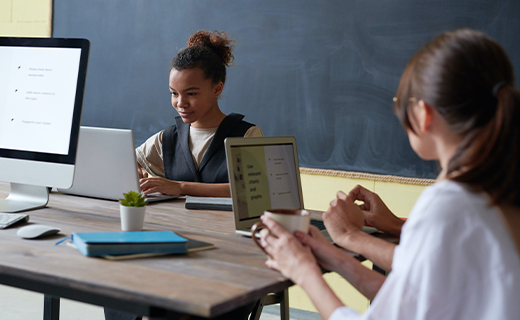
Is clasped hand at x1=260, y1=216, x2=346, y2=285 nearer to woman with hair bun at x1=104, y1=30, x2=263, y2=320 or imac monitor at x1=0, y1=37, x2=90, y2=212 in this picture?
imac monitor at x1=0, y1=37, x2=90, y2=212

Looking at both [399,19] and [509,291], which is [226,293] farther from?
[399,19]

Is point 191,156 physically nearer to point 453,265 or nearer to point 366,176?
point 366,176

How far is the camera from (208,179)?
2.25m

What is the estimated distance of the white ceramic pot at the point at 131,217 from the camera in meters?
1.31

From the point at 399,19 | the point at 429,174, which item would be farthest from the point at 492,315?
the point at 399,19

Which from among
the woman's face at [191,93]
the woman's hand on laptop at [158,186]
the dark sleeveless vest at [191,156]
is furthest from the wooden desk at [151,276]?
the woman's face at [191,93]

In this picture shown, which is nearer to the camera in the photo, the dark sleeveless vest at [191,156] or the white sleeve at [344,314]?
the white sleeve at [344,314]

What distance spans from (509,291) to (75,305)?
9.20 ft

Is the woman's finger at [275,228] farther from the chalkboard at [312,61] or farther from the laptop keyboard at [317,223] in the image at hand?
the chalkboard at [312,61]

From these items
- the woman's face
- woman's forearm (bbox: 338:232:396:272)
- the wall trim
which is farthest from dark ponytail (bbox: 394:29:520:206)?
the wall trim

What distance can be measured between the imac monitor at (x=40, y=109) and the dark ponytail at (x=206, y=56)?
0.81 m

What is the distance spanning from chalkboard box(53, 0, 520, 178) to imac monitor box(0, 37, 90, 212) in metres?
1.63

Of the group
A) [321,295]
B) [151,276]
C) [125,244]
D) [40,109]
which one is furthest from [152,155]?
[321,295]

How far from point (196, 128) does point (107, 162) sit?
2.33 ft
